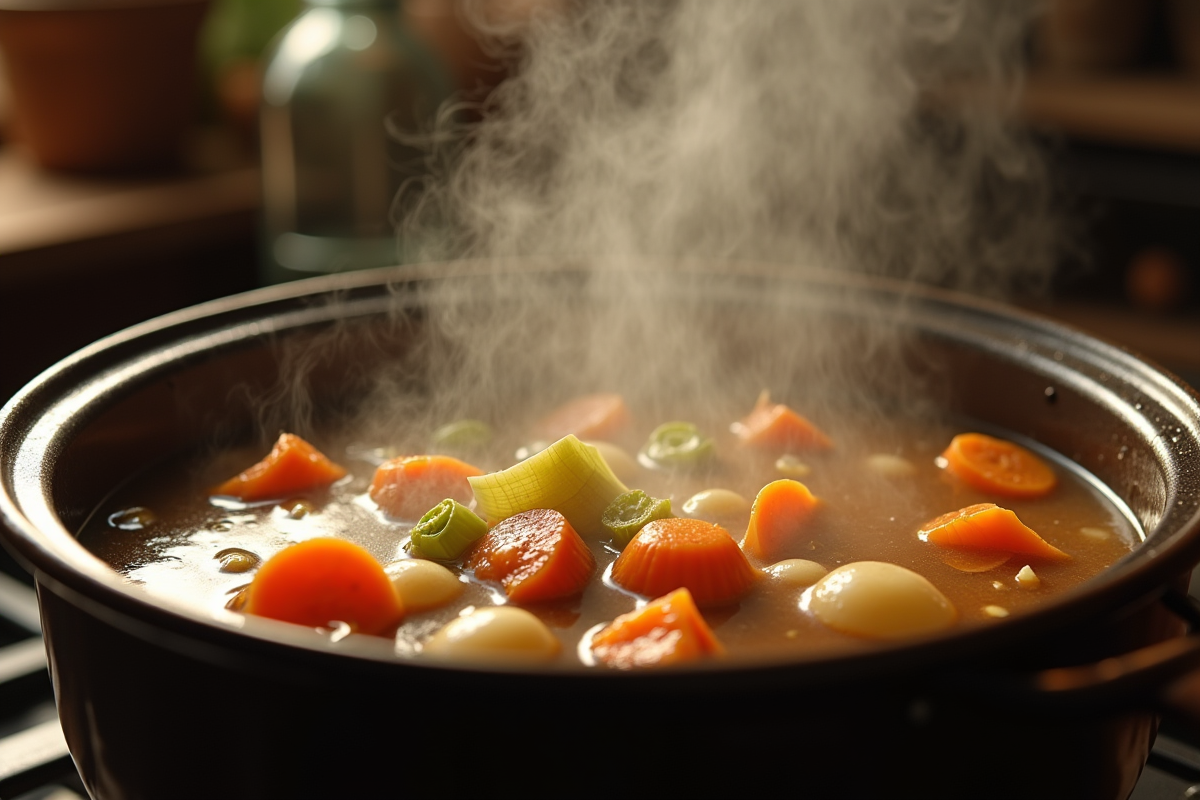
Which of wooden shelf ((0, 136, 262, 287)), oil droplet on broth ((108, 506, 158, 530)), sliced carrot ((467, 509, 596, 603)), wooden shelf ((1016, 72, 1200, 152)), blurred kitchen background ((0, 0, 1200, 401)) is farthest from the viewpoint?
wooden shelf ((1016, 72, 1200, 152))

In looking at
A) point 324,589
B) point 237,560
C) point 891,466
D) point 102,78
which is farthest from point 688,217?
point 102,78

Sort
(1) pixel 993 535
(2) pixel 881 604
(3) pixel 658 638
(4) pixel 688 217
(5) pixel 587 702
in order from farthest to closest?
(4) pixel 688 217 < (1) pixel 993 535 < (2) pixel 881 604 < (3) pixel 658 638 < (5) pixel 587 702

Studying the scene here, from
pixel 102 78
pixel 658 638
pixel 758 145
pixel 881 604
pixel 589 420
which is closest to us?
pixel 658 638

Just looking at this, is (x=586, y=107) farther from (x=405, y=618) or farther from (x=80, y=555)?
(x=80, y=555)

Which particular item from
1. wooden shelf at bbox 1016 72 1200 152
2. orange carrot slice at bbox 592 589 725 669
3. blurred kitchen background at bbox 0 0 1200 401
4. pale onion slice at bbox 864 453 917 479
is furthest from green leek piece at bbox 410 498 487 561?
wooden shelf at bbox 1016 72 1200 152

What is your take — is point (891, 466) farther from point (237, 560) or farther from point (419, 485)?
point (237, 560)

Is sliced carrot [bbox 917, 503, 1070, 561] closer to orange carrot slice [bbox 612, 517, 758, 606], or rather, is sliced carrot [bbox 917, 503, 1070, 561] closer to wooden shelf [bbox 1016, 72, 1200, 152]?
orange carrot slice [bbox 612, 517, 758, 606]
